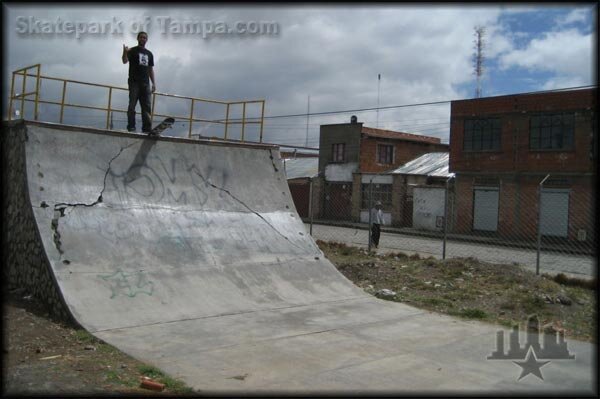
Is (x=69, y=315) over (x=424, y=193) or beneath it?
beneath

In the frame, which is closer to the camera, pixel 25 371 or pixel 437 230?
pixel 25 371

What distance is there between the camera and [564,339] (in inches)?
302

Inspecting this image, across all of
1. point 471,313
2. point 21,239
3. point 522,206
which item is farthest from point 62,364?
point 522,206

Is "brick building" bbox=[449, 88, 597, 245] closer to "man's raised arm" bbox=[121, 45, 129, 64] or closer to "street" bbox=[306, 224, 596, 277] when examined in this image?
"street" bbox=[306, 224, 596, 277]

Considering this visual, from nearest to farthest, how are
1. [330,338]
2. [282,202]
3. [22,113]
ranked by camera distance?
[330,338]
[22,113]
[282,202]

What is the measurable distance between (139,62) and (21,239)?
468 cm

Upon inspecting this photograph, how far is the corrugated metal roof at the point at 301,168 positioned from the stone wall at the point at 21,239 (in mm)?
32610

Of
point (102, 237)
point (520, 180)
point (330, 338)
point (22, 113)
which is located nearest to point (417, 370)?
point (330, 338)

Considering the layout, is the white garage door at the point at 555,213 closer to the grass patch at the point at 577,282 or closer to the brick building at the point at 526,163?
the brick building at the point at 526,163

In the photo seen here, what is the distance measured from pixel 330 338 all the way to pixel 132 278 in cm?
370

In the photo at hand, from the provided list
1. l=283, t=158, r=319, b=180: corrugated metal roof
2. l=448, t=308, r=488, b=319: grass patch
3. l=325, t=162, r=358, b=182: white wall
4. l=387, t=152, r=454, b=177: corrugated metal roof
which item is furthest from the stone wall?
l=283, t=158, r=319, b=180: corrugated metal roof

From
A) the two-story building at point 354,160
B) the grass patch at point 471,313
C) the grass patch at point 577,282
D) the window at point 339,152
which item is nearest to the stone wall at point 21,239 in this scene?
the grass patch at point 471,313

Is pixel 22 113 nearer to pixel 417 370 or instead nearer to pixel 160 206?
pixel 160 206

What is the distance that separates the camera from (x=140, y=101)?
1244 centimetres
